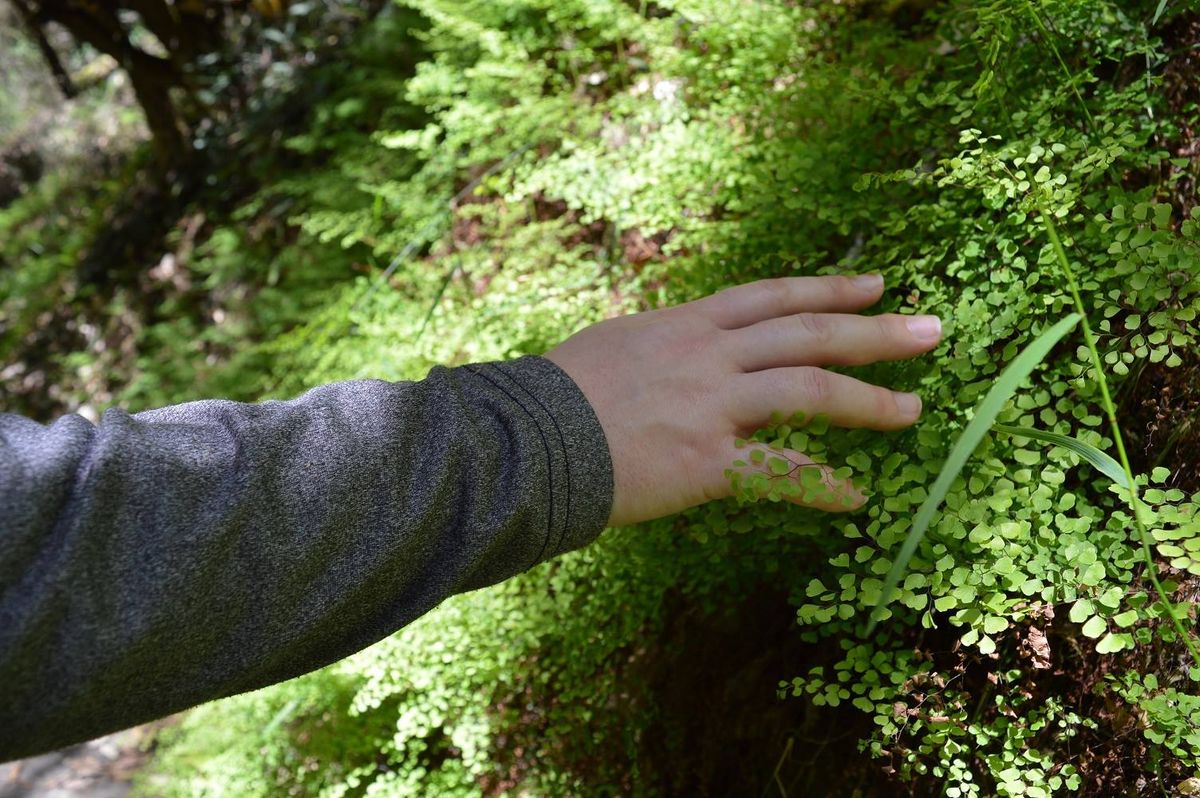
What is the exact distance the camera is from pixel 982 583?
96 centimetres

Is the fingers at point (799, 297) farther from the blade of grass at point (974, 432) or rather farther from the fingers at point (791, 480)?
the blade of grass at point (974, 432)

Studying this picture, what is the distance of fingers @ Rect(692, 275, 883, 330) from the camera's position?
1.18 metres

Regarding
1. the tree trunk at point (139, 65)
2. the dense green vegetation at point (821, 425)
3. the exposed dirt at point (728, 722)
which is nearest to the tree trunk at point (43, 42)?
the tree trunk at point (139, 65)

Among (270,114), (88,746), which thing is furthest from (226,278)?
(88,746)

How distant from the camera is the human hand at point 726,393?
1.07 metres

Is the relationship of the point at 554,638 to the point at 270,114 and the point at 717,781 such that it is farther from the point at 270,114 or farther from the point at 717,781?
the point at 270,114

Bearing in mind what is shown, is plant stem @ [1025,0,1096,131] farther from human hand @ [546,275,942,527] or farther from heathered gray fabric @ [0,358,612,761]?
heathered gray fabric @ [0,358,612,761]

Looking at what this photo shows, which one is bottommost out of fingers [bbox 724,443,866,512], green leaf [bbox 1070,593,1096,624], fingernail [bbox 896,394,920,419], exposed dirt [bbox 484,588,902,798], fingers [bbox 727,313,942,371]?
exposed dirt [bbox 484,588,902,798]

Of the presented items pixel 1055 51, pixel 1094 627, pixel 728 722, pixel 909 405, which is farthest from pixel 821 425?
pixel 728 722

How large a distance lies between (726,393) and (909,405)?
230 millimetres

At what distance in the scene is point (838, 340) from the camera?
1.10 m

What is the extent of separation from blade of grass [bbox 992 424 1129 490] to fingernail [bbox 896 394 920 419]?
0.46ft

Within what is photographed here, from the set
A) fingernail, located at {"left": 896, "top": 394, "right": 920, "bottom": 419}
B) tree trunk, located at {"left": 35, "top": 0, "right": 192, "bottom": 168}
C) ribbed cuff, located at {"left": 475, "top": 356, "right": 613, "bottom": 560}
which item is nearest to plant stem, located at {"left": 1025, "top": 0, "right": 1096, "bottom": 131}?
fingernail, located at {"left": 896, "top": 394, "right": 920, "bottom": 419}

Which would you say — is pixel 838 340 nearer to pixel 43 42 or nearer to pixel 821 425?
pixel 821 425
